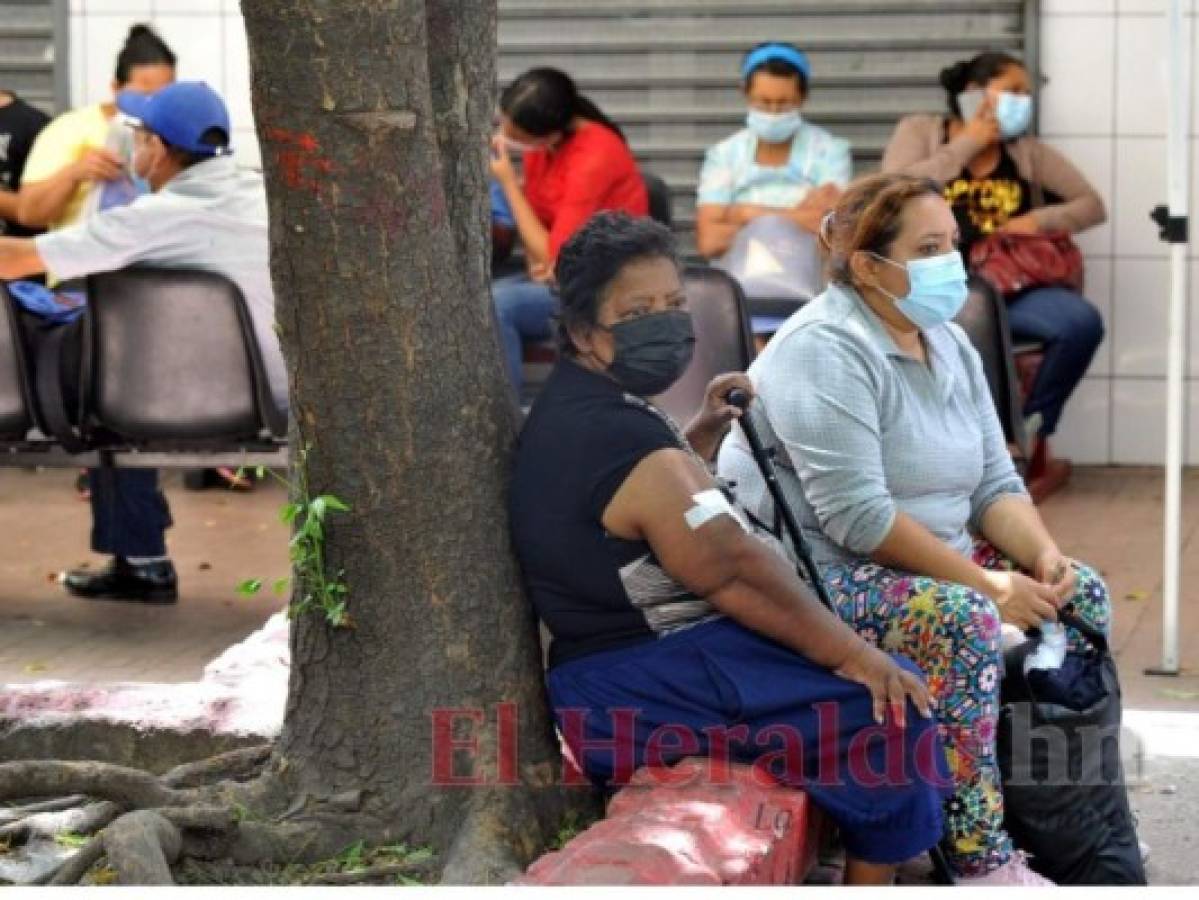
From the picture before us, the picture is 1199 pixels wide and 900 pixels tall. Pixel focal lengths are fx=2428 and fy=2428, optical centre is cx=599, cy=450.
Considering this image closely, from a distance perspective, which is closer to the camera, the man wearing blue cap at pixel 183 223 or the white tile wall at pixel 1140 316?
the man wearing blue cap at pixel 183 223

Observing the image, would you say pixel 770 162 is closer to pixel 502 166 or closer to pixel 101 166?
pixel 502 166

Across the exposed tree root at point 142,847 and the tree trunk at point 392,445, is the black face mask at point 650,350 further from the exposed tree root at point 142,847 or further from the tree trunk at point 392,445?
the exposed tree root at point 142,847

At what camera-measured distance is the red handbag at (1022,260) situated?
9.55 m

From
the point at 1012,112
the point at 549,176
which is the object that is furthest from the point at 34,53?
the point at 1012,112

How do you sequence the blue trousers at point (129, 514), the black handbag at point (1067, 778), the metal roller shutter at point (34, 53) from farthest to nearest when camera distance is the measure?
the metal roller shutter at point (34, 53), the blue trousers at point (129, 514), the black handbag at point (1067, 778)

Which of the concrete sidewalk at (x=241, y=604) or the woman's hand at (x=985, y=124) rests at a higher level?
the woman's hand at (x=985, y=124)

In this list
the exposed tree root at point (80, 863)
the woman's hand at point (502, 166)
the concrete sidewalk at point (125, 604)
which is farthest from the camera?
the woman's hand at point (502, 166)

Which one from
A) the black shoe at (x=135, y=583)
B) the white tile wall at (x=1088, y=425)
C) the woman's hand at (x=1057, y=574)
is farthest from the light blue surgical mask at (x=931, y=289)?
the white tile wall at (x=1088, y=425)

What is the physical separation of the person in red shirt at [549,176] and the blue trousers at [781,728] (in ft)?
14.7

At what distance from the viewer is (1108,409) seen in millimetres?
10180

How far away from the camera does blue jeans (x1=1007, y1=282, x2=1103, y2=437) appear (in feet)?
31.0

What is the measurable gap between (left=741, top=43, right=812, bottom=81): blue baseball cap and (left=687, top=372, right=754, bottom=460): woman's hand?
4.75 meters

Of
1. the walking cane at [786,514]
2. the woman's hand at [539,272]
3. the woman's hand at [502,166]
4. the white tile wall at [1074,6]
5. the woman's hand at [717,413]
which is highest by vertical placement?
the white tile wall at [1074,6]

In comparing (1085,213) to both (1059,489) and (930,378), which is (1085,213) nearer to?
(1059,489)
